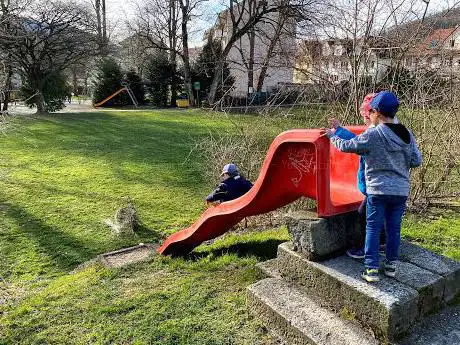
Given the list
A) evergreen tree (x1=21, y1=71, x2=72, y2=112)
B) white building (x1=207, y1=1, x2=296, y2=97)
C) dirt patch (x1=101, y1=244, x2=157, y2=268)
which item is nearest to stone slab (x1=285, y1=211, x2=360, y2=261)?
dirt patch (x1=101, y1=244, x2=157, y2=268)

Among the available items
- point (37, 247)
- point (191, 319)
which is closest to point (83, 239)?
point (37, 247)

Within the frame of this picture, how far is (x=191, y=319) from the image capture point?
3.20 m

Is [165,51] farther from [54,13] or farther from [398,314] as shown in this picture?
[398,314]

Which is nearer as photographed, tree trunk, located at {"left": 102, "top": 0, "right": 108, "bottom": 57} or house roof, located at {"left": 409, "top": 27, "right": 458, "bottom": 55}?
house roof, located at {"left": 409, "top": 27, "right": 458, "bottom": 55}

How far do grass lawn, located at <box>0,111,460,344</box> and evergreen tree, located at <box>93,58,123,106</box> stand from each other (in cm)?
1967

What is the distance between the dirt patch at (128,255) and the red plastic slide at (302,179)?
1.42 meters

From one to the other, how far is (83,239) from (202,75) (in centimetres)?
2688

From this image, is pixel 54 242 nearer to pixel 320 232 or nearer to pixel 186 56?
pixel 320 232

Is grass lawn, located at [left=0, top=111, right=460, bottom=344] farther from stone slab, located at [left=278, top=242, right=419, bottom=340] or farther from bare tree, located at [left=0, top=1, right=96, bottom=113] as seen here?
bare tree, located at [left=0, top=1, right=96, bottom=113]

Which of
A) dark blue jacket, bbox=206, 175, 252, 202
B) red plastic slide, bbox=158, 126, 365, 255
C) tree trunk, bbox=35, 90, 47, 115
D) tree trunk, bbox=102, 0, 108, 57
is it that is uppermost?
tree trunk, bbox=102, 0, 108, 57

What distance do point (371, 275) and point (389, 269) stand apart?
0.61ft

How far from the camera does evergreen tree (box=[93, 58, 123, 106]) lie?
31625mm

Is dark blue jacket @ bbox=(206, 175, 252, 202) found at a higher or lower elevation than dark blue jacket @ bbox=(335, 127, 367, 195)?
lower

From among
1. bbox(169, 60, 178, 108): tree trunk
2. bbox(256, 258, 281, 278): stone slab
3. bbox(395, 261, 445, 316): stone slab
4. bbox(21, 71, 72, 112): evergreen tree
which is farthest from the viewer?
bbox(169, 60, 178, 108): tree trunk
